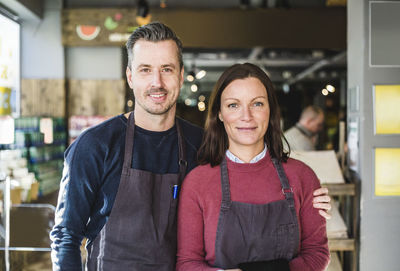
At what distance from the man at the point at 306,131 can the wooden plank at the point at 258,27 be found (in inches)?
55.8

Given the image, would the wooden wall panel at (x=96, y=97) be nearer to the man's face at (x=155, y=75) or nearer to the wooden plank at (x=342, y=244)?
the wooden plank at (x=342, y=244)

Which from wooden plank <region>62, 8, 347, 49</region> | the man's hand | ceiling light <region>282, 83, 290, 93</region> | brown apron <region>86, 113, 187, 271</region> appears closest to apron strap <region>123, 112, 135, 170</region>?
brown apron <region>86, 113, 187, 271</region>

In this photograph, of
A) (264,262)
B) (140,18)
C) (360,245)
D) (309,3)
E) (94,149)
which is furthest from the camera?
(309,3)

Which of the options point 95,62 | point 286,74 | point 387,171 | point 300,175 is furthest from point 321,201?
point 286,74

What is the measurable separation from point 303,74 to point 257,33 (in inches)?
288

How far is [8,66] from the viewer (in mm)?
4742

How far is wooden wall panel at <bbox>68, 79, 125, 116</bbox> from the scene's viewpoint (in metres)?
6.32

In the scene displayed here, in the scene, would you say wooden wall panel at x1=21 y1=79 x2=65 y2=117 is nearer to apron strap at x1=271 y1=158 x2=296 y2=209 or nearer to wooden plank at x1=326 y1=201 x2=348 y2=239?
wooden plank at x1=326 y1=201 x2=348 y2=239

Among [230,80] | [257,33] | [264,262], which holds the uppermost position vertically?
[257,33]

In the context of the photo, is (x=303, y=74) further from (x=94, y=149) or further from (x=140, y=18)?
(x=94, y=149)

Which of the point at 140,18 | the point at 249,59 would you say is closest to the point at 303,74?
the point at 249,59

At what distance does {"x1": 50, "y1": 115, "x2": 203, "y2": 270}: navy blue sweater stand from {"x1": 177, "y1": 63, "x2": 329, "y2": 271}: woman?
192 mm

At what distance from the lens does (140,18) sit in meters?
5.78

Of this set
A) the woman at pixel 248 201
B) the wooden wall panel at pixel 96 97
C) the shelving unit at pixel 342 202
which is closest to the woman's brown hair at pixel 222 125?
the woman at pixel 248 201
